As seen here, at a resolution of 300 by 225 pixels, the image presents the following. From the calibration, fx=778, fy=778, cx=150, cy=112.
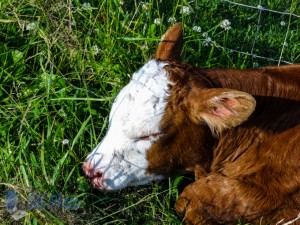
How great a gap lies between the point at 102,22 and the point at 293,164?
7.30 feet

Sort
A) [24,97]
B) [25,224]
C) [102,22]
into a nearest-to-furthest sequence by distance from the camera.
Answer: [25,224] → [24,97] → [102,22]

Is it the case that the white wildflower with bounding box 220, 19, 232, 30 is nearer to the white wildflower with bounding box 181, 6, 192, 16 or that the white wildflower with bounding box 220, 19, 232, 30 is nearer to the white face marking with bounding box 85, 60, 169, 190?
the white wildflower with bounding box 181, 6, 192, 16

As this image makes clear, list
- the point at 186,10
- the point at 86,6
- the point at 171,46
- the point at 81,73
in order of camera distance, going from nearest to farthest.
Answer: the point at 171,46 < the point at 81,73 < the point at 86,6 < the point at 186,10

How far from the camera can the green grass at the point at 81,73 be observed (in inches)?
200

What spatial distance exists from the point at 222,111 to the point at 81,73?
1.51 m

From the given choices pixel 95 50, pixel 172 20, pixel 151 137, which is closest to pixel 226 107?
pixel 151 137

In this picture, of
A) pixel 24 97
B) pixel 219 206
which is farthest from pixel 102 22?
pixel 219 206

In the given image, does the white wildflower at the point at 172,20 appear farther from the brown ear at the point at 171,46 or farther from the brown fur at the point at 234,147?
the brown fur at the point at 234,147

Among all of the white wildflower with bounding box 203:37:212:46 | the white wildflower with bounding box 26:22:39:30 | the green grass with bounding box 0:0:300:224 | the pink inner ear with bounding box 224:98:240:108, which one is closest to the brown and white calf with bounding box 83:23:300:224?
the pink inner ear with bounding box 224:98:240:108

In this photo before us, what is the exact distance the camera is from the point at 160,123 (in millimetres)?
4809

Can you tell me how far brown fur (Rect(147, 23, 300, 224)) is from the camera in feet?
15.9

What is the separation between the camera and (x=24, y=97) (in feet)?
18.8

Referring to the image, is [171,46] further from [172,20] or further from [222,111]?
[172,20]

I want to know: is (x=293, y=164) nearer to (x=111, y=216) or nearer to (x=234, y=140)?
(x=234, y=140)
